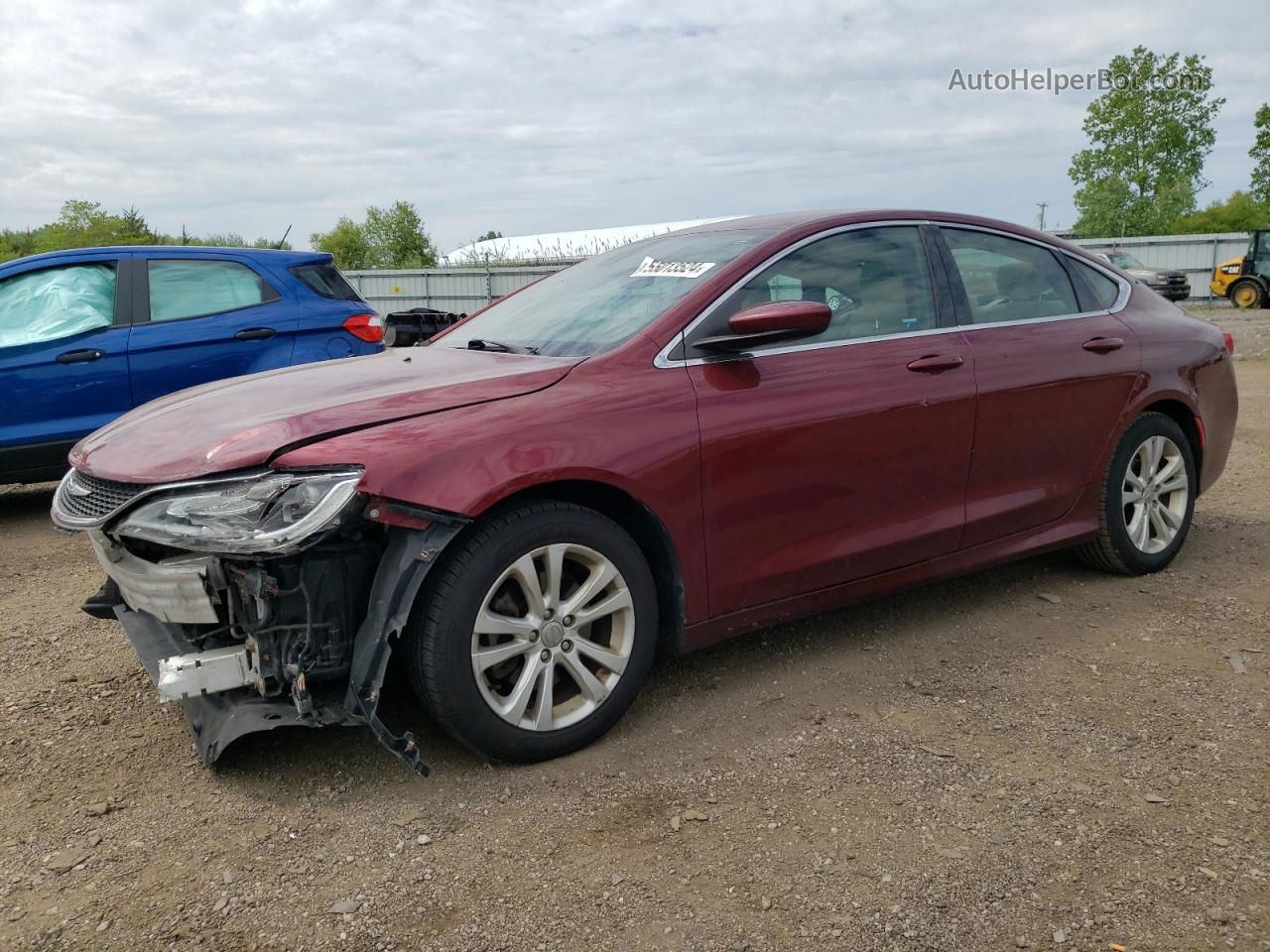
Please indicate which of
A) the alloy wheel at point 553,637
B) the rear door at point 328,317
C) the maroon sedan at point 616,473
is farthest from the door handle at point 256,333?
the alloy wheel at point 553,637

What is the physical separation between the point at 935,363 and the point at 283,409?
2283mm

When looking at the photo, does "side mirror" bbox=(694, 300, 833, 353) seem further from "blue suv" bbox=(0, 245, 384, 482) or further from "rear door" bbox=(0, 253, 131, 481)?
"rear door" bbox=(0, 253, 131, 481)

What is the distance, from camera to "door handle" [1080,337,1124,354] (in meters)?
4.31

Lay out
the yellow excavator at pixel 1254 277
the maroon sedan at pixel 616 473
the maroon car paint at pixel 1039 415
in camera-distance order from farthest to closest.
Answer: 1. the yellow excavator at pixel 1254 277
2. the maroon car paint at pixel 1039 415
3. the maroon sedan at pixel 616 473

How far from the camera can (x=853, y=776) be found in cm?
294

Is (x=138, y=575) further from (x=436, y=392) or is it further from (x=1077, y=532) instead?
(x=1077, y=532)

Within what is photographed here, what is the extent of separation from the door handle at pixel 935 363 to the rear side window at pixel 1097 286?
42.2 inches

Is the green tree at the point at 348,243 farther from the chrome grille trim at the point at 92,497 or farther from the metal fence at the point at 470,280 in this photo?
the chrome grille trim at the point at 92,497

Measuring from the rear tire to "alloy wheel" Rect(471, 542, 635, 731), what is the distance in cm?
251

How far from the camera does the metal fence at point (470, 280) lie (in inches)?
1111

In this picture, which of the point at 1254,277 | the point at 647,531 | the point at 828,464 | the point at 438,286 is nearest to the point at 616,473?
the point at 647,531

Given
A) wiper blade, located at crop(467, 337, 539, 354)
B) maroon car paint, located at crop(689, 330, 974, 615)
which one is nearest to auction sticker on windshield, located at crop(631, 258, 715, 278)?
maroon car paint, located at crop(689, 330, 974, 615)

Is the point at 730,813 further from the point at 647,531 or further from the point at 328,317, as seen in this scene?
the point at 328,317

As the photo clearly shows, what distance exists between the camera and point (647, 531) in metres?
3.22
